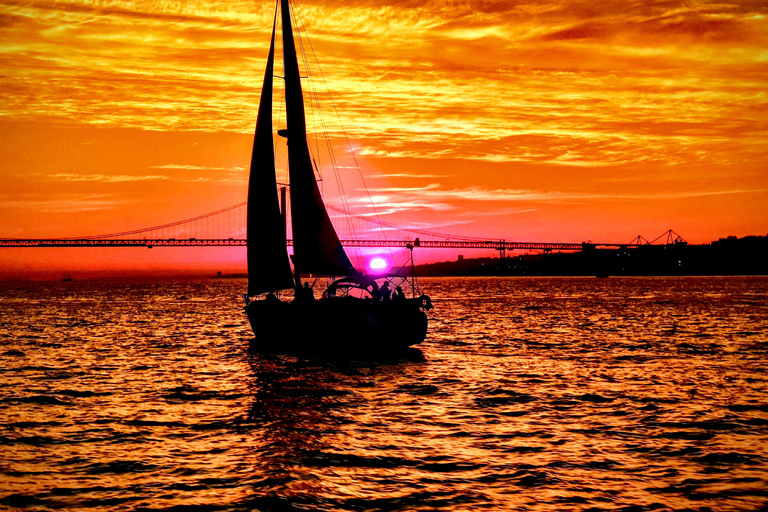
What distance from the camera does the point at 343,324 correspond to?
1150 inches

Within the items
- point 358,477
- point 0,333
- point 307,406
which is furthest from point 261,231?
point 0,333

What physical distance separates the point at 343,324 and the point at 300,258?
11.4 ft

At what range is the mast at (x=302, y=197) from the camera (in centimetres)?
2978

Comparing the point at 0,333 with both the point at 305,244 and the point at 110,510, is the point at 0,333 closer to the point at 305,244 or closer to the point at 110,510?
the point at 305,244

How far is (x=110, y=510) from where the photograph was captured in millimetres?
10992

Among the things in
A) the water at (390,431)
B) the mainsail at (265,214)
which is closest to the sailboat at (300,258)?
the mainsail at (265,214)

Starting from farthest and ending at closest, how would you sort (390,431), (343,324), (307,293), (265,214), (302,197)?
(265,214) < (307,293) < (302,197) < (343,324) < (390,431)

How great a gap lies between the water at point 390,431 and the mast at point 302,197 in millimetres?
4385

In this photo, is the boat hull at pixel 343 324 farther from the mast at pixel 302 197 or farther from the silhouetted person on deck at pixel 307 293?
the mast at pixel 302 197

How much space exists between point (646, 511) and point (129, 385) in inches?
709

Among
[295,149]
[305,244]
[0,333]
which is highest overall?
[295,149]

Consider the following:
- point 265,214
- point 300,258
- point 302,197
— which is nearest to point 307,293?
point 300,258

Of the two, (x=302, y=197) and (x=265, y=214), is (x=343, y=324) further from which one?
(x=265, y=214)

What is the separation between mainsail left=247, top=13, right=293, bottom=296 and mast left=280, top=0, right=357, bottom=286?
86 centimetres
